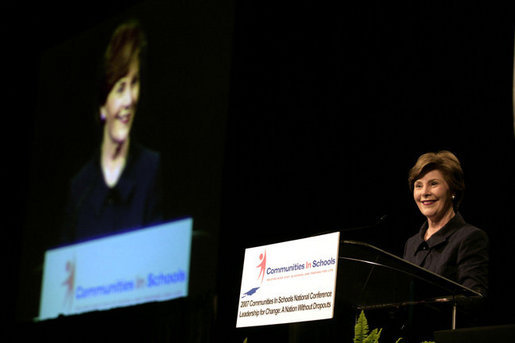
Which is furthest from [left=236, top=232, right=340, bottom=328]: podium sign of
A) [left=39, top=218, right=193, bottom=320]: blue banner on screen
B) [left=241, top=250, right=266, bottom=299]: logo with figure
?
[left=39, top=218, right=193, bottom=320]: blue banner on screen

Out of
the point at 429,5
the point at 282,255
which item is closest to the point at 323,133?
the point at 429,5

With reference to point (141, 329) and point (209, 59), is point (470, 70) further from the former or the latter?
point (141, 329)

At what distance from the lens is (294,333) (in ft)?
8.48

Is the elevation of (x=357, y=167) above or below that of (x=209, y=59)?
below

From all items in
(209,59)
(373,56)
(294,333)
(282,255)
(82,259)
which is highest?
(209,59)

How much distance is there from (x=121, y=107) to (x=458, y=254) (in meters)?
3.90

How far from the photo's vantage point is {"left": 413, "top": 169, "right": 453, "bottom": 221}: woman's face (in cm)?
302

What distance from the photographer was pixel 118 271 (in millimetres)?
5719

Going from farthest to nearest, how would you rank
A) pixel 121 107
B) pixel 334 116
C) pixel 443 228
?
pixel 121 107 < pixel 334 116 < pixel 443 228

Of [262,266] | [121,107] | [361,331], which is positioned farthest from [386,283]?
[121,107]

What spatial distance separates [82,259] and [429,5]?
11.5ft

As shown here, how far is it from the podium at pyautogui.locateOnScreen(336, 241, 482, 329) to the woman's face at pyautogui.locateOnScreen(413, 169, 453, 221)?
0.54m

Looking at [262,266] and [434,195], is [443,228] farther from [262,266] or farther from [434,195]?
[262,266]

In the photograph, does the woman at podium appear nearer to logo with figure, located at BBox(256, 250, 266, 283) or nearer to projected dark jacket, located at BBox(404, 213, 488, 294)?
projected dark jacket, located at BBox(404, 213, 488, 294)
